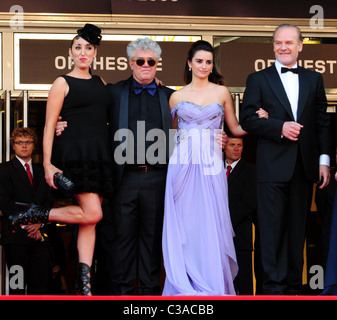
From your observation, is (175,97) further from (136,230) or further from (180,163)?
(136,230)

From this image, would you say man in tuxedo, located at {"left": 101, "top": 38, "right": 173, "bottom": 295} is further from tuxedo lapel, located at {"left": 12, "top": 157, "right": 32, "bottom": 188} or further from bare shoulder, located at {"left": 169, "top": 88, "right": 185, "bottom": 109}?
tuxedo lapel, located at {"left": 12, "top": 157, "right": 32, "bottom": 188}

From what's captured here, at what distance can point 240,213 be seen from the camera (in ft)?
24.5

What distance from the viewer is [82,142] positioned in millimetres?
5957

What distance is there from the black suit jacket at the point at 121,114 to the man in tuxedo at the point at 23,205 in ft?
4.37

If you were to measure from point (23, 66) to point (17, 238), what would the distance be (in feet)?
6.14

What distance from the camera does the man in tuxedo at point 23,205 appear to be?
7.17 meters

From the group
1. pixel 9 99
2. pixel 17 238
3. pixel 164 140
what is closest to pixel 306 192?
pixel 164 140

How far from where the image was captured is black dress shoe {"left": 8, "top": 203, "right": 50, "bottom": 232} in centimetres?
610

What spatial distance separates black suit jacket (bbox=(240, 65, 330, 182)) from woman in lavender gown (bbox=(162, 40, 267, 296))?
0.30 m

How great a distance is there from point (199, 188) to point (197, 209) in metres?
0.16

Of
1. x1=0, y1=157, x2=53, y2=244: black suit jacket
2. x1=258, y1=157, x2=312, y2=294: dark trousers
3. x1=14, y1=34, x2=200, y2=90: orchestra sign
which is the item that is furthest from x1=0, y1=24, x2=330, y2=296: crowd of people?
x1=14, y1=34, x2=200, y2=90: orchestra sign
